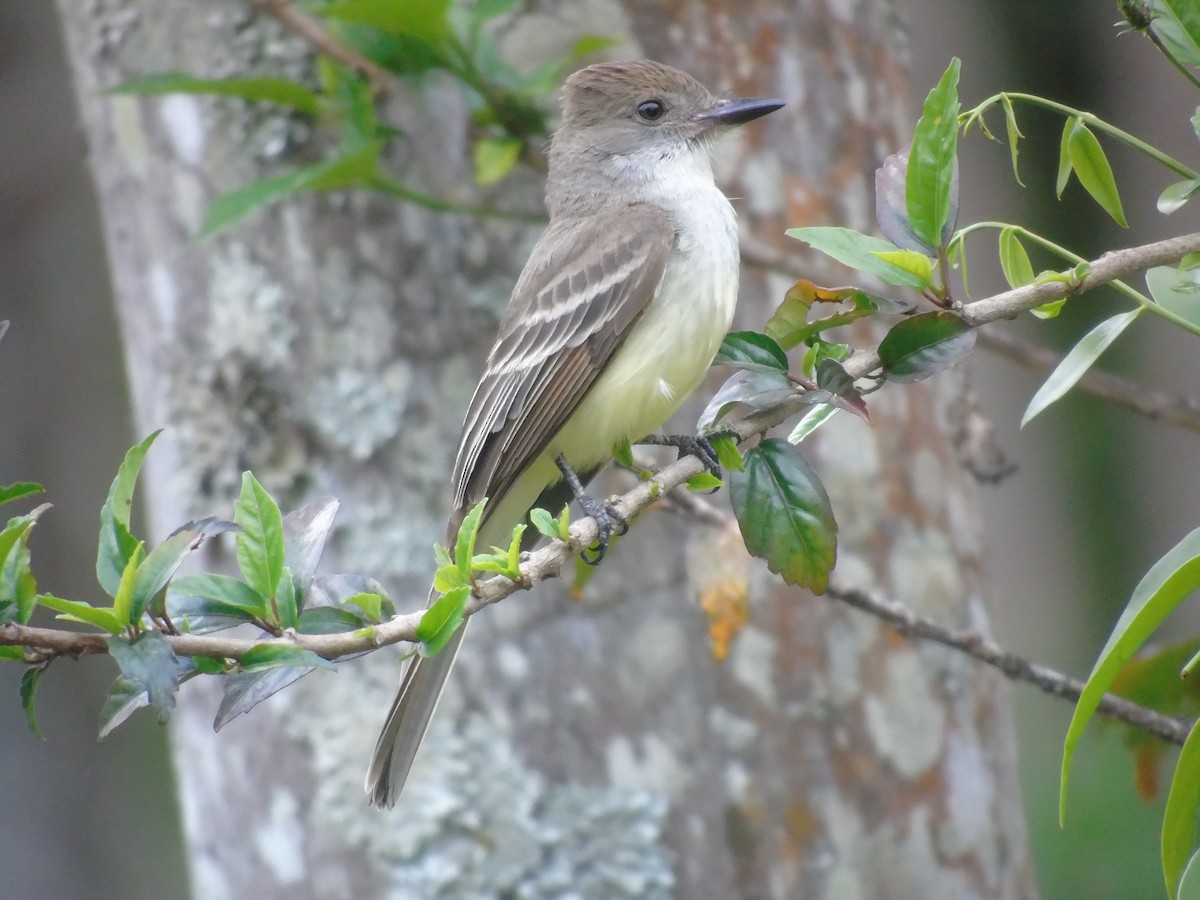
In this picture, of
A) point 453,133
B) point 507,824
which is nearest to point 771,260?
point 453,133

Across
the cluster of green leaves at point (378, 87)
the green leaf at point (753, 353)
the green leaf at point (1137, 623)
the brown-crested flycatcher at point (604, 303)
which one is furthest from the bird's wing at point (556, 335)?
the green leaf at point (1137, 623)

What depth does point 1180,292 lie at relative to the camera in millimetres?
1951

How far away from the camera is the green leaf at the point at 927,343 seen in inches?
76.0

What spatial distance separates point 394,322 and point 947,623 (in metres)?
1.70

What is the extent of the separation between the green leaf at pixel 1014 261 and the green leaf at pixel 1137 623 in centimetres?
50

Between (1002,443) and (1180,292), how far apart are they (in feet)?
20.6

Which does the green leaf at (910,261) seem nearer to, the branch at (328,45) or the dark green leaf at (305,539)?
the dark green leaf at (305,539)

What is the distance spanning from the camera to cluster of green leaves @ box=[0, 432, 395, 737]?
1.55 metres

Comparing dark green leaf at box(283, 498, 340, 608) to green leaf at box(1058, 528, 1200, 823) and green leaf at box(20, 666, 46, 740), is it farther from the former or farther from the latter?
green leaf at box(1058, 528, 1200, 823)

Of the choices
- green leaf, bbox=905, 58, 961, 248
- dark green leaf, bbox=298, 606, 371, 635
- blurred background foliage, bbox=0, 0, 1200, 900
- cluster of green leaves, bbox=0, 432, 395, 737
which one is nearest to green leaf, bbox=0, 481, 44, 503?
cluster of green leaves, bbox=0, 432, 395, 737

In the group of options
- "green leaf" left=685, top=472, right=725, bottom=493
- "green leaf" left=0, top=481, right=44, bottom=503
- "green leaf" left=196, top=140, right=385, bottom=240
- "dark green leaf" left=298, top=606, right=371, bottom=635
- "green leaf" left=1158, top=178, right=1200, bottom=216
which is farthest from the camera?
"green leaf" left=196, top=140, right=385, bottom=240

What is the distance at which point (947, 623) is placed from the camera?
3537 mm

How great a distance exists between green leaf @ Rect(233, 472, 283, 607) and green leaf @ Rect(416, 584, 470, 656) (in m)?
0.20

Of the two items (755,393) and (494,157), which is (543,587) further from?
(755,393)
